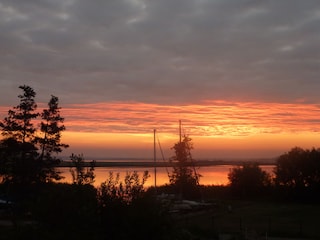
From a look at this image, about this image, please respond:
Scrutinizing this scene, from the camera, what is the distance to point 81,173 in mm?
12977

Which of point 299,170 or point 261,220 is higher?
point 299,170

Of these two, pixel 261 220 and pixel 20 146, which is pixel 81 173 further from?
pixel 261 220

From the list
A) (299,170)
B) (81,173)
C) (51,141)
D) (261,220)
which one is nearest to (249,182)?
(299,170)

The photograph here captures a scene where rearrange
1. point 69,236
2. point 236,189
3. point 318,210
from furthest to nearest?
point 236,189, point 318,210, point 69,236

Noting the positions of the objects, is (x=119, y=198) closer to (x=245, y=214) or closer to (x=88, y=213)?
(x=88, y=213)

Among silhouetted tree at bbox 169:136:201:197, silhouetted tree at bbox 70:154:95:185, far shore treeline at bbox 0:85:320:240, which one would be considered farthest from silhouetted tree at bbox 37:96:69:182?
silhouetted tree at bbox 169:136:201:197

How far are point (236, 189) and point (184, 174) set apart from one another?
839cm

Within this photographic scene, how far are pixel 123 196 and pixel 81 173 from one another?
4.38 ft

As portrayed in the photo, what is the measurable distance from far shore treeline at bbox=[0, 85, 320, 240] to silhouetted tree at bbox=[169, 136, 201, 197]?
11 centimetres

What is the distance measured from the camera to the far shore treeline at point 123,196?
11.8m

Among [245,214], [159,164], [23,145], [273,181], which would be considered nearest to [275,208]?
[245,214]

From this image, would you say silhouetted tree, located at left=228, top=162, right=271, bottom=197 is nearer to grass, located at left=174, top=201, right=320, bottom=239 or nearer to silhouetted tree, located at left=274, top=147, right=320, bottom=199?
silhouetted tree, located at left=274, top=147, right=320, bottom=199

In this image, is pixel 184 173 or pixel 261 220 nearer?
pixel 261 220

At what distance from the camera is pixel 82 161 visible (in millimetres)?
13586
